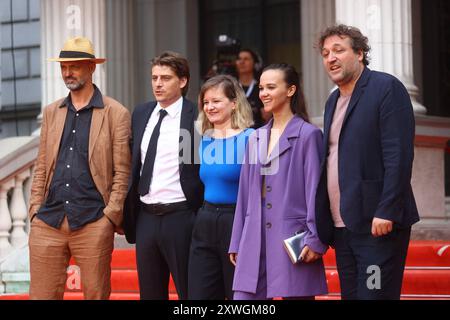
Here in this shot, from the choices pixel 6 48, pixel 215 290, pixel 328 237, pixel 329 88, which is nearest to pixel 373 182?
pixel 328 237

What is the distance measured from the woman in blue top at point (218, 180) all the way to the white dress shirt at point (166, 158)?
0.74 ft

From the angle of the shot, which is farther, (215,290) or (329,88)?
(329,88)

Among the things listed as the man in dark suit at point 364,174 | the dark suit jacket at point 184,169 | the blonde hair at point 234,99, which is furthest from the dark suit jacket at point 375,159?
the dark suit jacket at point 184,169

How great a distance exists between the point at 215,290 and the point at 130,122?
1.41 meters

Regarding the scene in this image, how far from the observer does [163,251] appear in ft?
25.6

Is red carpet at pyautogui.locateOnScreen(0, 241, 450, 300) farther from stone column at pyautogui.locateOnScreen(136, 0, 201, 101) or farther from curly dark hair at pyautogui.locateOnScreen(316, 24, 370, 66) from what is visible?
stone column at pyautogui.locateOnScreen(136, 0, 201, 101)

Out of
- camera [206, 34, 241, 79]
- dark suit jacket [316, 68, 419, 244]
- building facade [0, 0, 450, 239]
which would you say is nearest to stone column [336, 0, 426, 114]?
building facade [0, 0, 450, 239]

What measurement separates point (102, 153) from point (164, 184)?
1.58ft

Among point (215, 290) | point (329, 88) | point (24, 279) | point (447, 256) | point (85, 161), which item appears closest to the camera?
point (215, 290)

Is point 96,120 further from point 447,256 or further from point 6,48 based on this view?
point 6,48

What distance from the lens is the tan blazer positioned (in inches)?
315

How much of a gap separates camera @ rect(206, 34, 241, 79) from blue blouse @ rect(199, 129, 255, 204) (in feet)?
13.3

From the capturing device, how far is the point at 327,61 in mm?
7039

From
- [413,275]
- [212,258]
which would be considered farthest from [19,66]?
[212,258]
